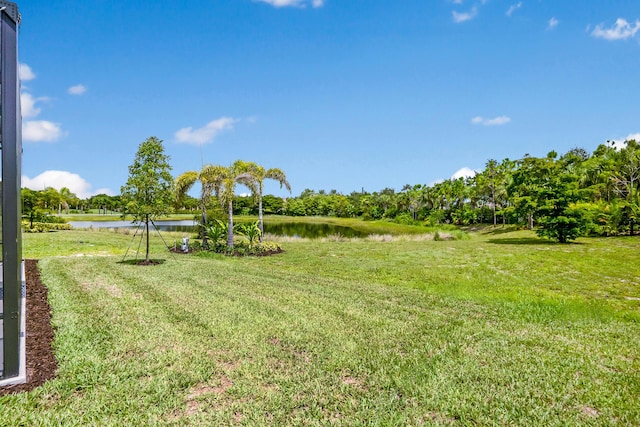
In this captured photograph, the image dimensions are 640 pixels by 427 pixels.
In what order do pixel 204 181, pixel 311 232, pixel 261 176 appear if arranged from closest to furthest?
pixel 204 181, pixel 261 176, pixel 311 232

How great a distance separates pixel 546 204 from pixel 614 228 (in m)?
9.35

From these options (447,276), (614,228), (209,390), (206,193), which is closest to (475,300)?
(447,276)

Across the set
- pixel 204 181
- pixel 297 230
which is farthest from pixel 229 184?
pixel 297 230

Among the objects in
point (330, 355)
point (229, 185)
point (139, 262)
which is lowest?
point (330, 355)

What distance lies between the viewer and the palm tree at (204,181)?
17375mm

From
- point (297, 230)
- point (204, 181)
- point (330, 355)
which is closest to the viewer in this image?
point (330, 355)

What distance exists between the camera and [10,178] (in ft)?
11.3

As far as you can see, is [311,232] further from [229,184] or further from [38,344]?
[38,344]

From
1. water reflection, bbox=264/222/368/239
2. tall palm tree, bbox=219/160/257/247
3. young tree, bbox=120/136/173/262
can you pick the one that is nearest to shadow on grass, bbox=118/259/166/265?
young tree, bbox=120/136/173/262

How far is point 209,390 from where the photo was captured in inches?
138

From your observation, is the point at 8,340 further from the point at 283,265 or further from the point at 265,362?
the point at 283,265

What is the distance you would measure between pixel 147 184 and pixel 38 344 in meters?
7.90

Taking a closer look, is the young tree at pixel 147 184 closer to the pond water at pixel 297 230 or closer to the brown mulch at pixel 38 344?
the brown mulch at pixel 38 344

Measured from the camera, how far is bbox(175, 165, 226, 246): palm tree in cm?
1738
